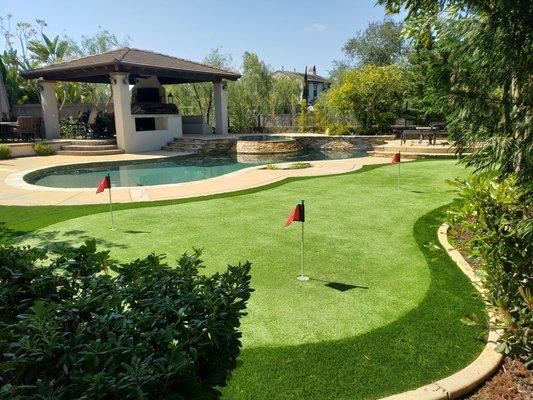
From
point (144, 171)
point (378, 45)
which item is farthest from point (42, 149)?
point (378, 45)

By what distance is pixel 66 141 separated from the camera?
21406mm

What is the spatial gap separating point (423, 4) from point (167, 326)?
119 inches

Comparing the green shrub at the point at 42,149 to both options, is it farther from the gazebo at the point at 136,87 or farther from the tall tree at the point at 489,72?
the tall tree at the point at 489,72

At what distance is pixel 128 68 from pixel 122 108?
2039 mm

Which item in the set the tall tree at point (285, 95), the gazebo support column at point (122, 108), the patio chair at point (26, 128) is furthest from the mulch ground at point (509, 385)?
the tall tree at point (285, 95)

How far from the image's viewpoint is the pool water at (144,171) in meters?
13.9

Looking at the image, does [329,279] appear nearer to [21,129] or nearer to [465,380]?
[465,380]

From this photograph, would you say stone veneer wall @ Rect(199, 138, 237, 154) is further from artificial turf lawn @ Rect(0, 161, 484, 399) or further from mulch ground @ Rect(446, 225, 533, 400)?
mulch ground @ Rect(446, 225, 533, 400)

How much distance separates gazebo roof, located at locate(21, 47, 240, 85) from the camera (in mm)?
20125

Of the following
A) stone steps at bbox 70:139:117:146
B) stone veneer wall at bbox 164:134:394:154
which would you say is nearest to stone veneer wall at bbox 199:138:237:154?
stone veneer wall at bbox 164:134:394:154

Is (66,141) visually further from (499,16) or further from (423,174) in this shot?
(499,16)

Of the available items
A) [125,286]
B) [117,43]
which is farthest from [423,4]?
[117,43]

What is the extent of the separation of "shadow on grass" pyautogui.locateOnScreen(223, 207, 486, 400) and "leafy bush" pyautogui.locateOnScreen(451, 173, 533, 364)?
35cm

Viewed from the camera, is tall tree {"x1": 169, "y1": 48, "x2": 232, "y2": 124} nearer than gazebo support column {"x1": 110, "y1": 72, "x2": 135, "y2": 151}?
No
